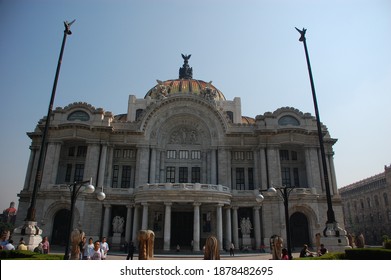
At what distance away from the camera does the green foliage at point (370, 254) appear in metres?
13.4

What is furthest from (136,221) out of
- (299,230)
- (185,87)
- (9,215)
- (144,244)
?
(9,215)

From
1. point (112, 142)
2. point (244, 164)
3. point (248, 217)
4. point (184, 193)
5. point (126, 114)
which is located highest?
point (126, 114)

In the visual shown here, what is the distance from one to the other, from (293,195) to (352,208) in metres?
48.8

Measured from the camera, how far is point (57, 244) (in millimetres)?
34969

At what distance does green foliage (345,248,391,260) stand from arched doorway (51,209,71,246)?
106 feet

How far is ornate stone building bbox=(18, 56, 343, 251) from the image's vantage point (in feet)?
115

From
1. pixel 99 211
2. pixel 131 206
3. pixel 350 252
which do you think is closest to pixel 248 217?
pixel 131 206

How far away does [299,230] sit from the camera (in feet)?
121

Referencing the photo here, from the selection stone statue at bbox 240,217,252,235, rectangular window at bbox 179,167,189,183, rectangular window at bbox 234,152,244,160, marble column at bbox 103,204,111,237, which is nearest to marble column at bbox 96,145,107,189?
marble column at bbox 103,204,111,237

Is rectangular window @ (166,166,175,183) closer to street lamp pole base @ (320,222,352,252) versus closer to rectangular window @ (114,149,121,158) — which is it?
rectangular window @ (114,149,121,158)

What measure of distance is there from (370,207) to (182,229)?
5240cm

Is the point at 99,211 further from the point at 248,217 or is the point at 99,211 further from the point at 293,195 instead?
the point at 293,195

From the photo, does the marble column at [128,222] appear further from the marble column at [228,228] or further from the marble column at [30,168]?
the marble column at [30,168]

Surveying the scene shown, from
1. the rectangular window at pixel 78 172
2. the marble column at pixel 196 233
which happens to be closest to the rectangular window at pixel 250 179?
the marble column at pixel 196 233
